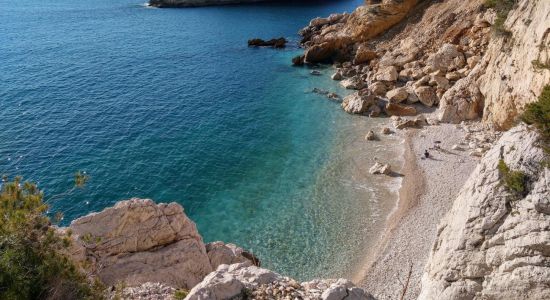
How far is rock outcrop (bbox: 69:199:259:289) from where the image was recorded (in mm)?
21156

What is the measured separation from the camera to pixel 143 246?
2272 centimetres

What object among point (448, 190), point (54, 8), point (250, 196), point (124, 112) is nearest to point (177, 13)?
point (54, 8)

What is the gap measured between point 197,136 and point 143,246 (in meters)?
26.3

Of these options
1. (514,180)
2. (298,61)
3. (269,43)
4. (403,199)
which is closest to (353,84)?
(298,61)

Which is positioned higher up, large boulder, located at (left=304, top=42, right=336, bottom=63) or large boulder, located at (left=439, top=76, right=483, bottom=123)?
large boulder, located at (left=304, top=42, right=336, bottom=63)

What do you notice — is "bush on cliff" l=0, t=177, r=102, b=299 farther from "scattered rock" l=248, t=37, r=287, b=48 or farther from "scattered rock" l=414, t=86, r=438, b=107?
"scattered rock" l=248, t=37, r=287, b=48

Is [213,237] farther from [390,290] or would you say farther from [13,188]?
[13,188]

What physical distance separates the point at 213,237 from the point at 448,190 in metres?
20.4

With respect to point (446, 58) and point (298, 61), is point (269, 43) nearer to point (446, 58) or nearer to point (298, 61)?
point (298, 61)

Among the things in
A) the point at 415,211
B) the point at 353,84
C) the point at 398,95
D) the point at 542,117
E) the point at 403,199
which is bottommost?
the point at 415,211

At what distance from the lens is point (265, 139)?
158 ft

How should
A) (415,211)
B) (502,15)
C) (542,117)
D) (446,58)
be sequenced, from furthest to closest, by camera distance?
1. (446,58)
2. (502,15)
3. (415,211)
4. (542,117)

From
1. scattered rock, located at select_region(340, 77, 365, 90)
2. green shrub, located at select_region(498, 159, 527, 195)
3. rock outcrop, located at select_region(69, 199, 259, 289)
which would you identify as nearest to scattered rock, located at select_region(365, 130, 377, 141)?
scattered rock, located at select_region(340, 77, 365, 90)

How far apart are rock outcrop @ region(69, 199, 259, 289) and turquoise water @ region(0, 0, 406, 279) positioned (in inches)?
357
